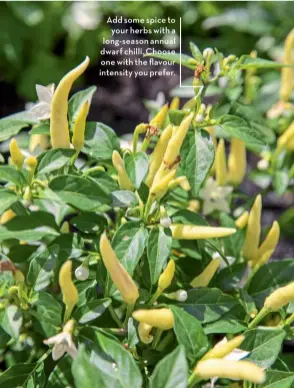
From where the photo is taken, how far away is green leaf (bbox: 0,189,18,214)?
119 centimetres

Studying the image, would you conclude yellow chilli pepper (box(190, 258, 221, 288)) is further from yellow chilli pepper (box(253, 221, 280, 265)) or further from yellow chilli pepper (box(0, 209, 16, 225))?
yellow chilli pepper (box(0, 209, 16, 225))

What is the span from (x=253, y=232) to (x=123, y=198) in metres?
0.33

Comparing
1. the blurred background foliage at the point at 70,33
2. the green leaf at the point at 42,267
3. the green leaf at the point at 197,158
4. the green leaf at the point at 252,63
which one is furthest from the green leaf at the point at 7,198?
the blurred background foliage at the point at 70,33

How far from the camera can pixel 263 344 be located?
1141mm

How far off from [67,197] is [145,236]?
0.15m

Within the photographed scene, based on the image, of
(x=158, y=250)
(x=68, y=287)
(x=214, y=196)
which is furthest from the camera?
(x=214, y=196)

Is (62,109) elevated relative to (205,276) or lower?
elevated

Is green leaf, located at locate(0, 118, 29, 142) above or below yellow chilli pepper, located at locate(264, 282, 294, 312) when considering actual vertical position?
above

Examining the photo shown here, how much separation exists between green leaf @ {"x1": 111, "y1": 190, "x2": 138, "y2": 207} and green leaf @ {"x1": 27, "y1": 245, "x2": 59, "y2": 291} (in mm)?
133

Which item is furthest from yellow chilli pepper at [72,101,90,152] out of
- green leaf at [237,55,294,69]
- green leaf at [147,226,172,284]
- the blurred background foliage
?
the blurred background foliage

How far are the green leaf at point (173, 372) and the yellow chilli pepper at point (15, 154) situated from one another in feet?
1.64

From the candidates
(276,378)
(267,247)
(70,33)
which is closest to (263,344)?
(276,378)

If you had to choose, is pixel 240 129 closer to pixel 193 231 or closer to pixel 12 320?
pixel 193 231

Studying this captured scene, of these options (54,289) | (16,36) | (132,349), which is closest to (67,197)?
(132,349)
